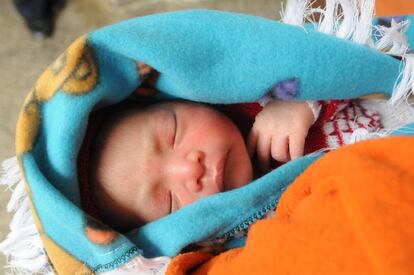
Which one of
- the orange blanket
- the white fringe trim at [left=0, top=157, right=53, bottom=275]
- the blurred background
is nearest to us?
the orange blanket

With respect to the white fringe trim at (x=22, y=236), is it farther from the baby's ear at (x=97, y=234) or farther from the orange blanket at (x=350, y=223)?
the orange blanket at (x=350, y=223)

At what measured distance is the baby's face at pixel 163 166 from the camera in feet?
2.19

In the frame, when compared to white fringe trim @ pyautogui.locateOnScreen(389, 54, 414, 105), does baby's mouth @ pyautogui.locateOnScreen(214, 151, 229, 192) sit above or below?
below

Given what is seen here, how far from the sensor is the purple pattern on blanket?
664 millimetres

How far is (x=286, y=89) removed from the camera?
2.20ft

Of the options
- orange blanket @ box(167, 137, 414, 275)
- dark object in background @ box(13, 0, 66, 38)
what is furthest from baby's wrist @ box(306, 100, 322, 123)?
dark object in background @ box(13, 0, 66, 38)

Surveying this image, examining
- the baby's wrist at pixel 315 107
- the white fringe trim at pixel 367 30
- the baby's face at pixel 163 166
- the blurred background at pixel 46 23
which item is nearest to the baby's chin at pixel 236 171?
the baby's face at pixel 163 166

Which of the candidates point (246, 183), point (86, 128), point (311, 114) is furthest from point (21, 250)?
point (311, 114)

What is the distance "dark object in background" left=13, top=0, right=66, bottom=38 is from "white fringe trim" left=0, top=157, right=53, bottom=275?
0.65 metres

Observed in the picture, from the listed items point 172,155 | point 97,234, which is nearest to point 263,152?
point 172,155

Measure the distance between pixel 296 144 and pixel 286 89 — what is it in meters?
0.08

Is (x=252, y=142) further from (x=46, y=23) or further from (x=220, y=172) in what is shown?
(x=46, y=23)

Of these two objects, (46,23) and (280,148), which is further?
(46,23)

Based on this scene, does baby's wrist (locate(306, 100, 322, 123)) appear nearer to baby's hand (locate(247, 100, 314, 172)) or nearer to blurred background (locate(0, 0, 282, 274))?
baby's hand (locate(247, 100, 314, 172))
